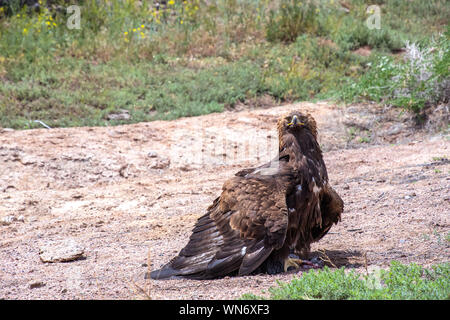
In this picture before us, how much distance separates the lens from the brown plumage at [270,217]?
4824mm

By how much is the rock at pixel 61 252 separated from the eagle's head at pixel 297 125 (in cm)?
227

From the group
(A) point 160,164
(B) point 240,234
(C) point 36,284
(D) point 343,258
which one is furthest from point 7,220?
(D) point 343,258

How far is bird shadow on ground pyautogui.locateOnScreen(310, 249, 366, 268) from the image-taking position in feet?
16.4

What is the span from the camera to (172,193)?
7.99m

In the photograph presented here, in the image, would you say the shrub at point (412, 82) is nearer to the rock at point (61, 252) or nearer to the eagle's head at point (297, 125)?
the eagle's head at point (297, 125)

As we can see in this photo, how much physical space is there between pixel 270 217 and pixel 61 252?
2.26 meters

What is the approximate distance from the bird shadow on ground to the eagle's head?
1054 millimetres

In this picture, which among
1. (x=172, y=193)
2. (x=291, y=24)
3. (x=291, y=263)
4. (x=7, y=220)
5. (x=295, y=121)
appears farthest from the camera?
(x=291, y=24)

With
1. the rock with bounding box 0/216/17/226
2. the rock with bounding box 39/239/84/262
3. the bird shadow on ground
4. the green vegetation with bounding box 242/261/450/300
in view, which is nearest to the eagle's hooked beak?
the bird shadow on ground

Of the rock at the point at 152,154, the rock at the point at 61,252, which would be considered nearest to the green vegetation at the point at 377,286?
the rock at the point at 61,252

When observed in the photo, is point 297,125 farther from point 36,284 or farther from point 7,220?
point 7,220

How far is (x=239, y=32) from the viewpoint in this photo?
1464cm

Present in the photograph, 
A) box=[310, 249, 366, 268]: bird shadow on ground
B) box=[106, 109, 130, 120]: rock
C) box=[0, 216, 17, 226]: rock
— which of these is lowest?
box=[0, 216, 17, 226]: rock

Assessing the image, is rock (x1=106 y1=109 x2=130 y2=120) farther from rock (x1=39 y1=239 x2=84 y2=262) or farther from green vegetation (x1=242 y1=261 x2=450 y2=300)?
green vegetation (x1=242 y1=261 x2=450 y2=300)
